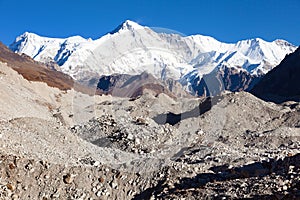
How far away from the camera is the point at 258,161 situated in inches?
595

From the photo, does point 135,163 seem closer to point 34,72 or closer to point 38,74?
point 38,74

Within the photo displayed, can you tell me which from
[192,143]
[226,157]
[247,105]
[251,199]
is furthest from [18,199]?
[247,105]

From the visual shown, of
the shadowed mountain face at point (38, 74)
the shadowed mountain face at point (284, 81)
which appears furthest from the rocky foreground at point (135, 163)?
the shadowed mountain face at point (284, 81)

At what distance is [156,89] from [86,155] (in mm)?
93539

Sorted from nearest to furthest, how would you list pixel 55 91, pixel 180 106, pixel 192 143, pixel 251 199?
pixel 251 199, pixel 192 143, pixel 180 106, pixel 55 91

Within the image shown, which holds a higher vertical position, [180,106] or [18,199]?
[180,106]

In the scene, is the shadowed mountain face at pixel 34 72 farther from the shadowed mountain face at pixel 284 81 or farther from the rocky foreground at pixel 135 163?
the rocky foreground at pixel 135 163

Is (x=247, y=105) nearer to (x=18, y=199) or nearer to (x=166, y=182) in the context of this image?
(x=166, y=182)

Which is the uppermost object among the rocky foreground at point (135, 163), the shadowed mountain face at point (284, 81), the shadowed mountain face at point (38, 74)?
the shadowed mountain face at point (38, 74)

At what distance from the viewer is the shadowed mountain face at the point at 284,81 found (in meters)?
62.6

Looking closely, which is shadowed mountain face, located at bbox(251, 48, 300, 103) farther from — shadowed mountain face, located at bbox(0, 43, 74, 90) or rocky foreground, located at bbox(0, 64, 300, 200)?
rocky foreground, located at bbox(0, 64, 300, 200)

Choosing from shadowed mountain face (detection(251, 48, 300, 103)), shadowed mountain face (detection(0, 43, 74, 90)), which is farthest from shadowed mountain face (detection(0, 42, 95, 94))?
shadowed mountain face (detection(251, 48, 300, 103))

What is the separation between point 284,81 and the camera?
218ft

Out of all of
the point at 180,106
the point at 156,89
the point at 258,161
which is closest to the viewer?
the point at 258,161
